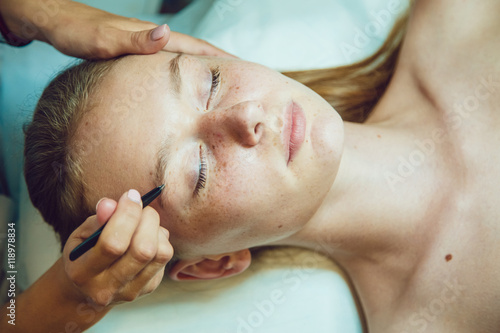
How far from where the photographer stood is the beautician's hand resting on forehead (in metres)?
1.04

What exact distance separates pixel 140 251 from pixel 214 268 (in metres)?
0.49

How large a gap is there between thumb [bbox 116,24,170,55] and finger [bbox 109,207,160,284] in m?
0.43

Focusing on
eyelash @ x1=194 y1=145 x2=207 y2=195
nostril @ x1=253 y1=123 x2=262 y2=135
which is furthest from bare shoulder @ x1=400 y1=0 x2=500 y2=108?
eyelash @ x1=194 y1=145 x2=207 y2=195

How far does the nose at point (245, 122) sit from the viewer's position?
35.7 inches

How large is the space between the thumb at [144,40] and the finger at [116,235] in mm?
406

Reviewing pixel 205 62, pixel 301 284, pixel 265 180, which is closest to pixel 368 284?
pixel 301 284

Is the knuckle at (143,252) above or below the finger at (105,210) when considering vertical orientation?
below

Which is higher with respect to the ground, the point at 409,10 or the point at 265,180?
the point at 409,10

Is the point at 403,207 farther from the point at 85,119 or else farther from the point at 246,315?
the point at 85,119

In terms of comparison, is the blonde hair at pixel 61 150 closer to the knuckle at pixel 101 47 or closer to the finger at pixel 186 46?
the knuckle at pixel 101 47

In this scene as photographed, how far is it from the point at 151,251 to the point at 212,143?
284mm

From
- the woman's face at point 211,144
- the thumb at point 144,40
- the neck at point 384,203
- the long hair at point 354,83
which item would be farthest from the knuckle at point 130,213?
the long hair at point 354,83

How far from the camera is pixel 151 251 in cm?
78

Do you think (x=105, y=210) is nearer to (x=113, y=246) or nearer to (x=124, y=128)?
(x=113, y=246)
